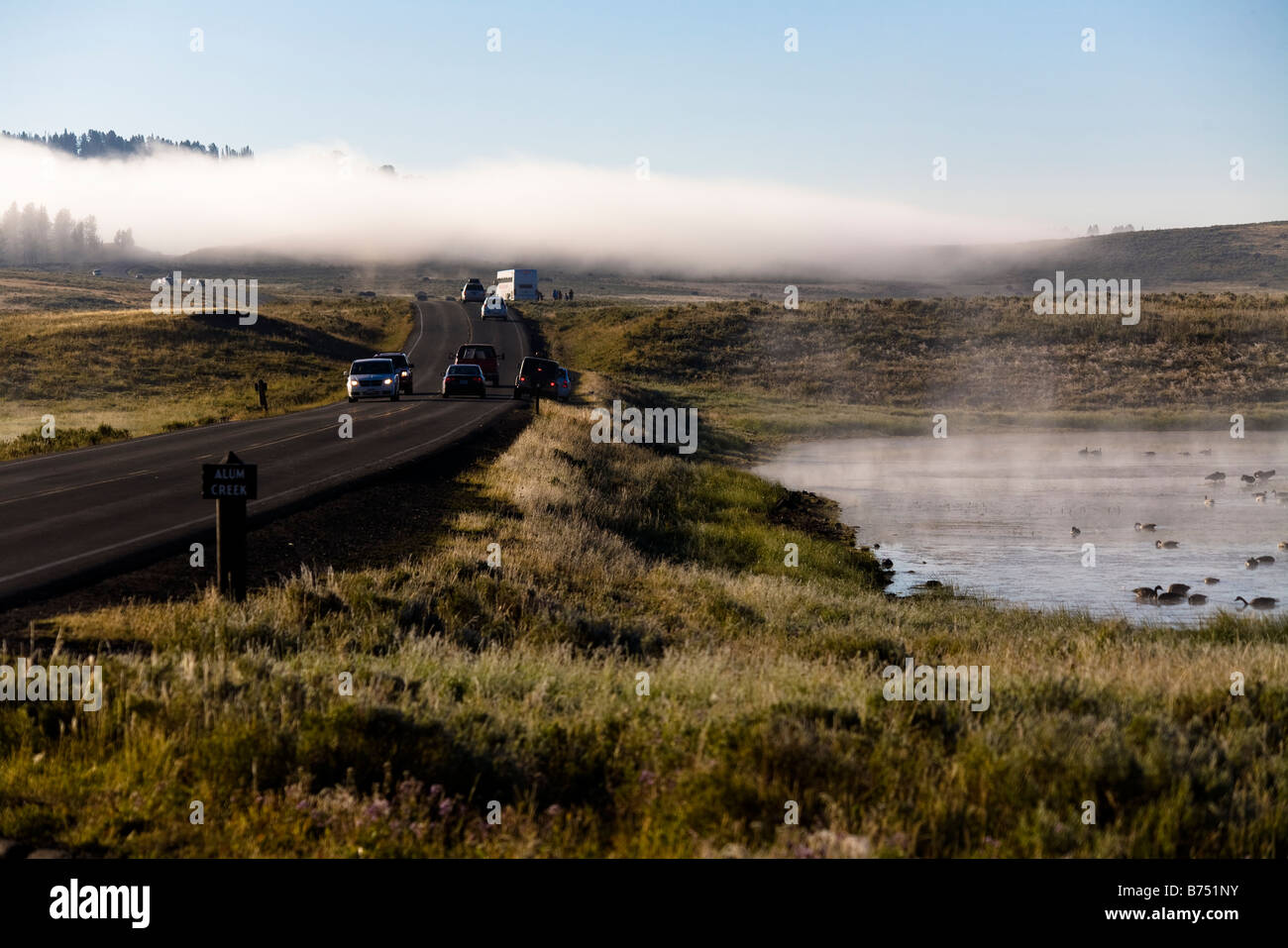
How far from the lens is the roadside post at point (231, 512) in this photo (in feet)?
40.9

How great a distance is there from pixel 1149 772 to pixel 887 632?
8326mm

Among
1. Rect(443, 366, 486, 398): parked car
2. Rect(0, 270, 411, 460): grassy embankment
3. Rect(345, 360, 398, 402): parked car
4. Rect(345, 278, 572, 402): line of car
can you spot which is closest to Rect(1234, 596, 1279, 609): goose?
Rect(345, 278, 572, 402): line of car

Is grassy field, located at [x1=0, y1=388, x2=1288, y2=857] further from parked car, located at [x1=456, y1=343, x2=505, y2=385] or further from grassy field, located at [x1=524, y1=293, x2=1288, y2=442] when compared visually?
parked car, located at [x1=456, y1=343, x2=505, y2=385]

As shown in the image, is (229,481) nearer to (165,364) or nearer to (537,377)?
(537,377)

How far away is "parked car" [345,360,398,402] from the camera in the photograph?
4762 centimetres

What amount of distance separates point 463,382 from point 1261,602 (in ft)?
110

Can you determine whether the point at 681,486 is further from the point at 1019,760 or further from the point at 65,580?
the point at 1019,760

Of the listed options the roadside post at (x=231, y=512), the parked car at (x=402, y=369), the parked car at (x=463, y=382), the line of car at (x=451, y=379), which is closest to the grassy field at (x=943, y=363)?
the line of car at (x=451, y=379)

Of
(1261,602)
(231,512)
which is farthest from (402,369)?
(231,512)

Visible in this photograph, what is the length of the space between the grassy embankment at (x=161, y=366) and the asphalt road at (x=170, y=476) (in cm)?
471

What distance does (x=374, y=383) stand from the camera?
47656 mm

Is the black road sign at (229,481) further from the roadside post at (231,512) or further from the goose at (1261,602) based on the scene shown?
the goose at (1261,602)

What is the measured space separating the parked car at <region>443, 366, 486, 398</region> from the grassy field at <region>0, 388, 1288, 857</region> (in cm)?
3612
